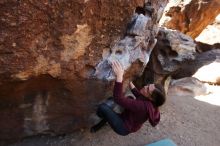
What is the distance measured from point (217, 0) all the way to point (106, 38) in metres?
9.76

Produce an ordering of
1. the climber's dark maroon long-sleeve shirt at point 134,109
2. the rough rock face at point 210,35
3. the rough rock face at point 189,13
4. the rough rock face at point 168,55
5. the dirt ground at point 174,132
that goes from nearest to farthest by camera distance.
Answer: the climber's dark maroon long-sleeve shirt at point 134,109 < the dirt ground at point 174,132 < the rough rock face at point 168,55 < the rough rock face at point 189,13 < the rough rock face at point 210,35

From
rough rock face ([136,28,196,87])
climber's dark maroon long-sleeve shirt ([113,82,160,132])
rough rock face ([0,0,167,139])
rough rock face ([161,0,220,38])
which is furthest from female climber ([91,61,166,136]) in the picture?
rough rock face ([161,0,220,38])

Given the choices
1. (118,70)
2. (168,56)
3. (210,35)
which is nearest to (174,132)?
(168,56)

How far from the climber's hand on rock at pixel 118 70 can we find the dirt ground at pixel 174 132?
1238mm

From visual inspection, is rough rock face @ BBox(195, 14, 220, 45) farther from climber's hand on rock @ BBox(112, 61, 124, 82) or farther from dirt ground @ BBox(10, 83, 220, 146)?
climber's hand on rock @ BBox(112, 61, 124, 82)

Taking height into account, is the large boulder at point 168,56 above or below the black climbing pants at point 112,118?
above

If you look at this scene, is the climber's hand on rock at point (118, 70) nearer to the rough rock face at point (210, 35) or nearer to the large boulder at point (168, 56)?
the large boulder at point (168, 56)

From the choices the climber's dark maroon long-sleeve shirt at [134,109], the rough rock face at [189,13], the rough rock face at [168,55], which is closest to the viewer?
the climber's dark maroon long-sleeve shirt at [134,109]

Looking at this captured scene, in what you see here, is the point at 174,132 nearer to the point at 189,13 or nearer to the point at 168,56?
the point at 168,56

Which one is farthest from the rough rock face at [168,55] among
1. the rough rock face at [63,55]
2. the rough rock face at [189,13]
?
the rough rock face at [189,13]

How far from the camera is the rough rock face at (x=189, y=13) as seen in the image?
12.8 m

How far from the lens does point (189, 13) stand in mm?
12969

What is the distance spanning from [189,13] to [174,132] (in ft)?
27.8

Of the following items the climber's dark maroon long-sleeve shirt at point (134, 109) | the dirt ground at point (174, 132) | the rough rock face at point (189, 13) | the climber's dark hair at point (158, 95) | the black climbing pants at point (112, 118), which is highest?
the rough rock face at point (189, 13)
